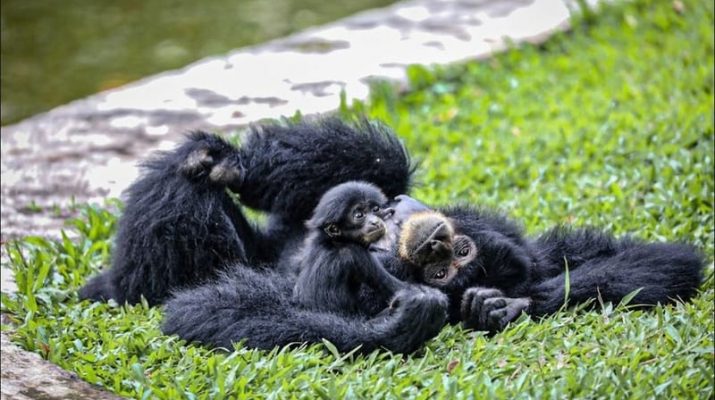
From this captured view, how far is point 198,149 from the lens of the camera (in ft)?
18.0

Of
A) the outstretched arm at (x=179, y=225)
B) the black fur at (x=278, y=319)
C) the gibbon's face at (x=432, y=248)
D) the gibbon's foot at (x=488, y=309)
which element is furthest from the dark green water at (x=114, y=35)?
the gibbon's foot at (x=488, y=309)

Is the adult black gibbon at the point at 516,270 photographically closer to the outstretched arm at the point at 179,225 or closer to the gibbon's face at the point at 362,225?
the gibbon's face at the point at 362,225

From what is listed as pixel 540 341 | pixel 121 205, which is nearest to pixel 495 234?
pixel 540 341

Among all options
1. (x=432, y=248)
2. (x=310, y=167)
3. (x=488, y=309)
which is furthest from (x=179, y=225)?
(x=488, y=309)

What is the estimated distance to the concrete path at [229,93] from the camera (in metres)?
7.53

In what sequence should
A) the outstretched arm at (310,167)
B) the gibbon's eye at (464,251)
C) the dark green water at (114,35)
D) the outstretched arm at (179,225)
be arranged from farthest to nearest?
1. the dark green water at (114,35)
2. the outstretched arm at (310,167)
3. the outstretched arm at (179,225)
4. the gibbon's eye at (464,251)

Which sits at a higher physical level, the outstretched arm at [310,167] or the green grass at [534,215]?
the outstretched arm at [310,167]

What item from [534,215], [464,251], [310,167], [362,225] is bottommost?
[534,215]

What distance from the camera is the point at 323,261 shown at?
4777 millimetres

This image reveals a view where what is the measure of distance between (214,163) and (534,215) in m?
2.20

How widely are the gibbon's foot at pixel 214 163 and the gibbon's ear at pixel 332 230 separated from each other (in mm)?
878

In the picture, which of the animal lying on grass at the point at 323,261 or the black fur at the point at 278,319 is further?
the animal lying on grass at the point at 323,261

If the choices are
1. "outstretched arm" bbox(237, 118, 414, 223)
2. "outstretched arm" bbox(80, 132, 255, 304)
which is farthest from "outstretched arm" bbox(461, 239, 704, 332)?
"outstretched arm" bbox(80, 132, 255, 304)

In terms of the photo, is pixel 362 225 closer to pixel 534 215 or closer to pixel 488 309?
pixel 488 309
